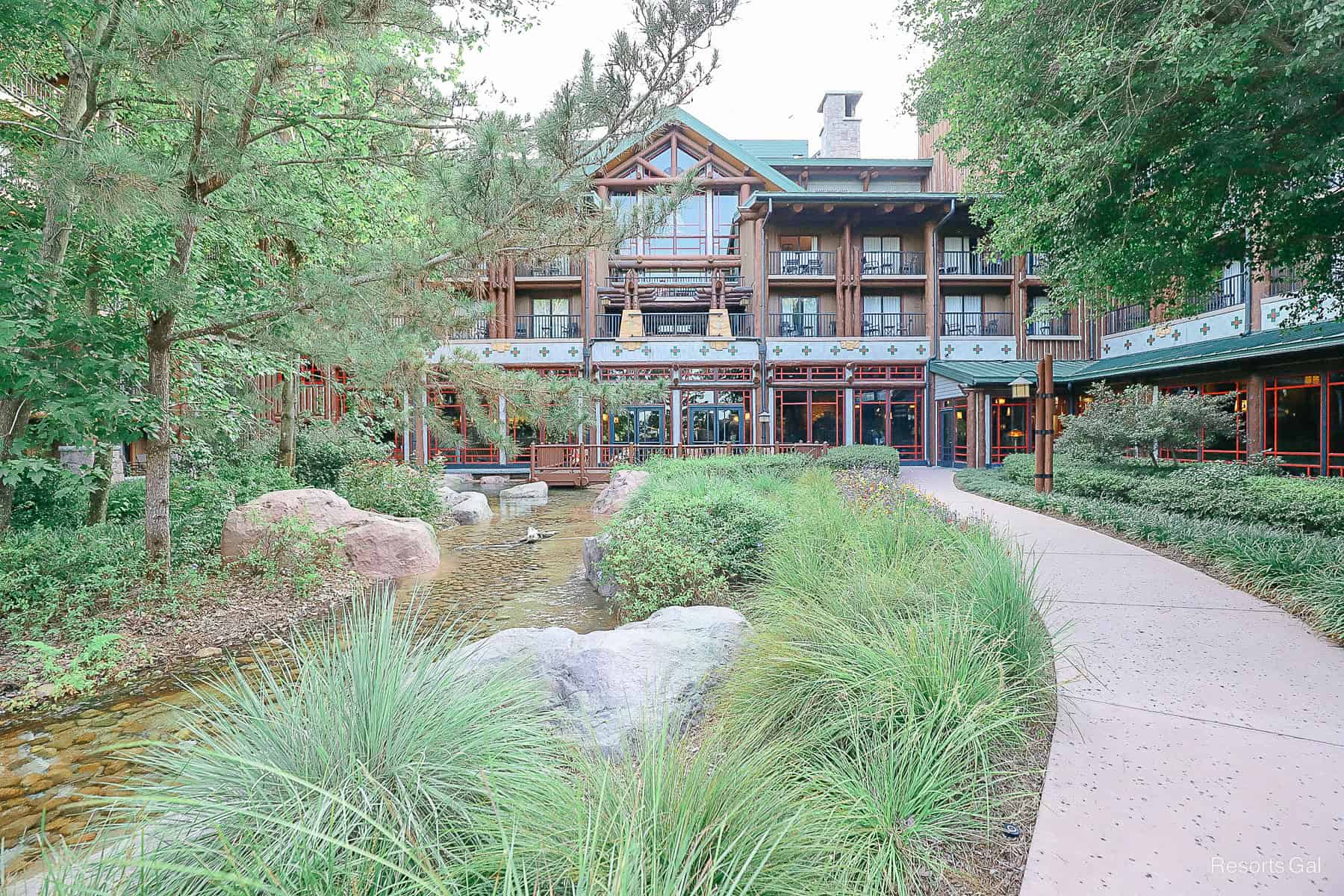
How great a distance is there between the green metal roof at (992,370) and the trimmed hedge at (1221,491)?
341 inches

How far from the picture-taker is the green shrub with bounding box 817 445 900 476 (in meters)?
15.4

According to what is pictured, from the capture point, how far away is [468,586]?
7.32 m

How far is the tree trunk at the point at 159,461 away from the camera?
5.86 meters

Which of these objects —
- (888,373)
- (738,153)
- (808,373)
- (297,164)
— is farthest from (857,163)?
(297,164)

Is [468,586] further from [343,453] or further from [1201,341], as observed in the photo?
[1201,341]

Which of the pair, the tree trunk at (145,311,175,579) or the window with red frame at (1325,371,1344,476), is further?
the window with red frame at (1325,371,1344,476)

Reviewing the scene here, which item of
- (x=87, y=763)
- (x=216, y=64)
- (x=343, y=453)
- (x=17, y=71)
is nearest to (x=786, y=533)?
(x=87, y=763)

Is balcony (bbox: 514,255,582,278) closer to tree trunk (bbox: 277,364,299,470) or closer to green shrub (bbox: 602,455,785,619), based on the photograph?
tree trunk (bbox: 277,364,299,470)

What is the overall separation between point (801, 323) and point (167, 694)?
2332 cm

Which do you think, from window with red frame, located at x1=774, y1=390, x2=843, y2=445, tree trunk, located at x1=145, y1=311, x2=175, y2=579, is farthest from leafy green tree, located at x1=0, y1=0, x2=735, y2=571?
window with red frame, located at x1=774, y1=390, x2=843, y2=445

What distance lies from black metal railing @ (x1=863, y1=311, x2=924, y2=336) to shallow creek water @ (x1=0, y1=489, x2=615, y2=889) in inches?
674

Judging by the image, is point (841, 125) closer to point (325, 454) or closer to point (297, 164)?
point (325, 454)

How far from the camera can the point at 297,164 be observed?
5.88 m

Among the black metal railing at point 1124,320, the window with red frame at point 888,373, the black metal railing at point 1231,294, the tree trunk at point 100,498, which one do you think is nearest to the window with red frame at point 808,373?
the window with red frame at point 888,373
